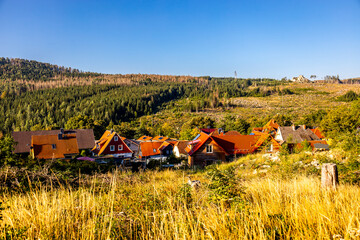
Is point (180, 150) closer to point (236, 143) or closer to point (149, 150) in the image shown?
point (149, 150)

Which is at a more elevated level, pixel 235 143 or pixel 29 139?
pixel 235 143

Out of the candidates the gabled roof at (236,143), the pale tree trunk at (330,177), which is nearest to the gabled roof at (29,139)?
the gabled roof at (236,143)

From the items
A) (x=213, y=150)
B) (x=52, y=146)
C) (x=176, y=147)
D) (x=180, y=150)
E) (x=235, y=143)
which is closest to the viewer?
(x=213, y=150)

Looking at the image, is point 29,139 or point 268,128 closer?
point 29,139

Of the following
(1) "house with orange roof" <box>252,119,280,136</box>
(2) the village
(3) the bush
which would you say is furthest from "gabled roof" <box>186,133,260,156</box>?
(3) the bush

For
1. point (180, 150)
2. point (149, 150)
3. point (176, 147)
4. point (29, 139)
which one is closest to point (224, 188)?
point (180, 150)

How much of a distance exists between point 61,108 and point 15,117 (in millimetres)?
20102

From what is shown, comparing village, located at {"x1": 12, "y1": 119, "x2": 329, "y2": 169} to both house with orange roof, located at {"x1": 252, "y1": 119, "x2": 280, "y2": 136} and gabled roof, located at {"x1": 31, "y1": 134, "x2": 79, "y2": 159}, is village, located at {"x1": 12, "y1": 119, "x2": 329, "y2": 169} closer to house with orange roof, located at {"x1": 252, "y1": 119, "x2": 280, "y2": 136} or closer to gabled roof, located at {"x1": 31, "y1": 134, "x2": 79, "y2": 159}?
gabled roof, located at {"x1": 31, "y1": 134, "x2": 79, "y2": 159}

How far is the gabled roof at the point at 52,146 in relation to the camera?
26.9m

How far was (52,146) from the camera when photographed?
1085 inches

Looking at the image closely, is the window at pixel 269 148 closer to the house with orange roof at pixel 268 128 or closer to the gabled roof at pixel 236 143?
the gabled roof at pixel 236 143

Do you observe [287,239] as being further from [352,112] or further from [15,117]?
[15,117]

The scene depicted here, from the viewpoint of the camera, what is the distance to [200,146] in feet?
84.6

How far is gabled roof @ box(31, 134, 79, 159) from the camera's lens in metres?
26.9
